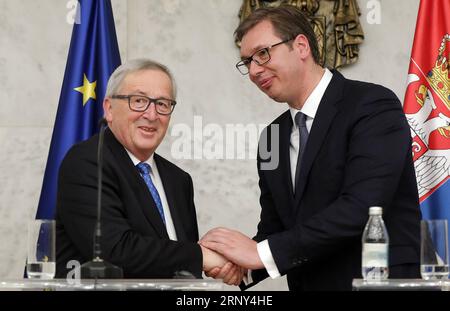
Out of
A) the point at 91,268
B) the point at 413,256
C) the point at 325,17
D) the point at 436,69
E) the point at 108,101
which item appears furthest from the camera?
the point at 325,17

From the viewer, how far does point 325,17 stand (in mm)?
5465

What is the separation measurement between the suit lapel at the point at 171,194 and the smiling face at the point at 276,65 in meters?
0.57

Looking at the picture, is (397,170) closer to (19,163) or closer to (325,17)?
(325,17)

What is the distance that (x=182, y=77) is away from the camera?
5.56m

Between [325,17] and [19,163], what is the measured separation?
2123 mm

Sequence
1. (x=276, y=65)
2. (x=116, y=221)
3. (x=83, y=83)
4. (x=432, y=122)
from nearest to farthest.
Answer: (x=116, y=221)
(x=276, y=65)
(x=432, y=122)
(x=83, y=83)

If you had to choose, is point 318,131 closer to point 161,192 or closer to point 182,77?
point 161,192

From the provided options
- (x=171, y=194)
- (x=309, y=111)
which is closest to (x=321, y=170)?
(x=309, y=111)

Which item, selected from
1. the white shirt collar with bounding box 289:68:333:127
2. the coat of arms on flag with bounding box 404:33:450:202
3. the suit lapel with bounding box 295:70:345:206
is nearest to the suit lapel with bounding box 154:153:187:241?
the suit lapel with bounding box 295:70:345:206

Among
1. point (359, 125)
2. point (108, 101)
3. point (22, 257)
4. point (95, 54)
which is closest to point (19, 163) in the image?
point (22, 257)

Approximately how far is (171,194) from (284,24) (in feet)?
3.00

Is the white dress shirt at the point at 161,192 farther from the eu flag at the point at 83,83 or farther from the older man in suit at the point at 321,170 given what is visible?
the eu flag at the point at 83,83

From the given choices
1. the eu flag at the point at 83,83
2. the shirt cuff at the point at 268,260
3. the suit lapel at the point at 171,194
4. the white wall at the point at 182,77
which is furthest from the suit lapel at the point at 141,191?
the white wall at the point at 182,77

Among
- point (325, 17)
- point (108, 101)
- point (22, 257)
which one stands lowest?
point (22, 257)
